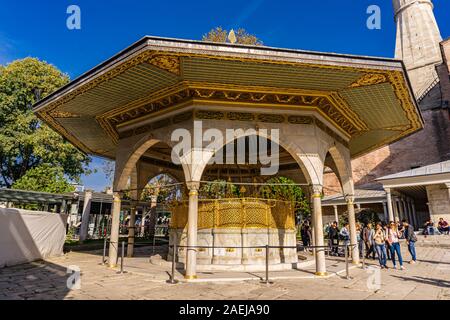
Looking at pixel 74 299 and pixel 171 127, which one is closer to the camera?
pixel 74 299

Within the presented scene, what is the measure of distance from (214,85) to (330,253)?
9.25 meters

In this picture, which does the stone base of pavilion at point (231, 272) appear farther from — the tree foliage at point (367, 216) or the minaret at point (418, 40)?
the minaret at point (418, 40)

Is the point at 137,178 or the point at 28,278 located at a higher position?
the point at 137,178

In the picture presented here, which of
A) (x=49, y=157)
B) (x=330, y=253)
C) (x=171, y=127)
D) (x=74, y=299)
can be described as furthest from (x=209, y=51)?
(x=49, y=157)

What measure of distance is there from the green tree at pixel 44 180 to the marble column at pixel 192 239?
1575 centimetres

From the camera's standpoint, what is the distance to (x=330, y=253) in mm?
12422

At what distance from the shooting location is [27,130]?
2092cm

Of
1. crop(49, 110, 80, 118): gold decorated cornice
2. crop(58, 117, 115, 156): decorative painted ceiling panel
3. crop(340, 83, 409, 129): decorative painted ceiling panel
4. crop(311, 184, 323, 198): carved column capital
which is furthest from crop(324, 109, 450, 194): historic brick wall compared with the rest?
crop(49, 110, 80, 118): gold decorated cornice

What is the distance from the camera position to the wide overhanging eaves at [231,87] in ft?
19.3

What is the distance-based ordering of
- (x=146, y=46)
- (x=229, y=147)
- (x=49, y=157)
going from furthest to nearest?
1. (x=49, y=157)
2. (x=229, y=147)
3. (x=146, y=46)

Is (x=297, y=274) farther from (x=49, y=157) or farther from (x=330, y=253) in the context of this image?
(x=49, y=157)

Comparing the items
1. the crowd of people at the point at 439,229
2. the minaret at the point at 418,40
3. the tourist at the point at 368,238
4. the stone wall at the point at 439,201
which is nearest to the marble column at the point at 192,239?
the tourist at the point at 368,238

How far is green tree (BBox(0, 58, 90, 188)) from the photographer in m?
20.4

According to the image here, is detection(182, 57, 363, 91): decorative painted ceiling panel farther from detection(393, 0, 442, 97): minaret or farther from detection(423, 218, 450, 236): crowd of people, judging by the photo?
detection(393, 0, 442, 97): minaret
